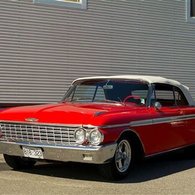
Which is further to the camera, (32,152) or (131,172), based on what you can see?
(131,172)

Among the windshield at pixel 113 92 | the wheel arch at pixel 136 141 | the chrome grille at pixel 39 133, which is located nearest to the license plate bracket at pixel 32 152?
the chrome grille at pixel 39 133

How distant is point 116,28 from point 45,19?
261 cm

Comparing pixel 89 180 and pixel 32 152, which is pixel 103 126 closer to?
pixel 89 180

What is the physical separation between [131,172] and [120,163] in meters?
0.79

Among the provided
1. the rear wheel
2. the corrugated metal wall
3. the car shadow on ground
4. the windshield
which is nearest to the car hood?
the windshield

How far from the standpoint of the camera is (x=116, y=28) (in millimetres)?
15953

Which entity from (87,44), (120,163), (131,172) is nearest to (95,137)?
(120,163)

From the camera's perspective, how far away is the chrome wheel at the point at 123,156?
7145 mm

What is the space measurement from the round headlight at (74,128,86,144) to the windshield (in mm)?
1423

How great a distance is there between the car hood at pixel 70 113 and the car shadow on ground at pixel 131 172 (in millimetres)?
949

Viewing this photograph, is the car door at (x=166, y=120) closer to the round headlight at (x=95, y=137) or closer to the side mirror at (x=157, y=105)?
the side mirror at (x=157, y=105)

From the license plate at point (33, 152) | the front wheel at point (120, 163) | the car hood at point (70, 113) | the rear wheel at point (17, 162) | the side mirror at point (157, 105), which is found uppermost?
the car hood at point (70, 113)

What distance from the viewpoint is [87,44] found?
50.0 ft

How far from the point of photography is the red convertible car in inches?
268
